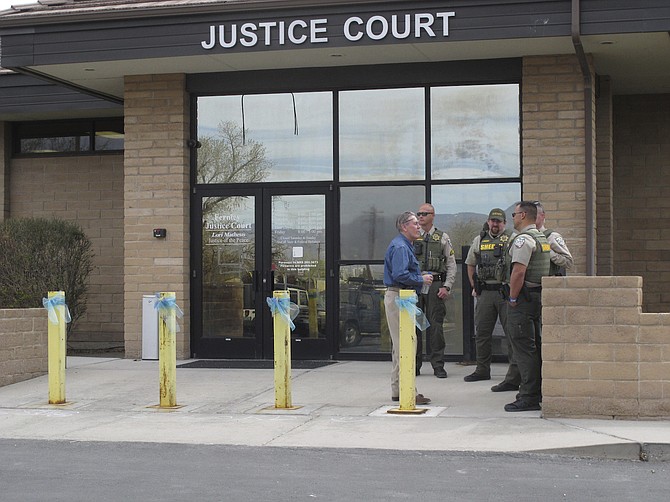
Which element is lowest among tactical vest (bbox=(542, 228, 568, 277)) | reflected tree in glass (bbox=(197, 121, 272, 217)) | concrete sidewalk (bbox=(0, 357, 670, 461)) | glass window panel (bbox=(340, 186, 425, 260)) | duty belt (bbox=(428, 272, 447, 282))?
concrete sidewalk (bbox=(0, 357, 670, 461))

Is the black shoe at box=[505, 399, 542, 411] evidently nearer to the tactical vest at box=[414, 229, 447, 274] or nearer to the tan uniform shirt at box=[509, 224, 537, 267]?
the tan uniform shirt at box=[509, 224, 537, 267]

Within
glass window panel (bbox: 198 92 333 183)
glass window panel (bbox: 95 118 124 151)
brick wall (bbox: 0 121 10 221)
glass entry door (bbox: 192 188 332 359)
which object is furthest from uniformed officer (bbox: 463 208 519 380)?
brick wall (bbox: 0 121 10 221)

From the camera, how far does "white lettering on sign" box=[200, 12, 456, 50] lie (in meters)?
12.1

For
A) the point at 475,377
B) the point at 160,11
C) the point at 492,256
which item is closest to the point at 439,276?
the point at 492,256

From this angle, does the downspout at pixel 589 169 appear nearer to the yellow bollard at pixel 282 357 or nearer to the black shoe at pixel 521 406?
the black shoe at pixel 521 406

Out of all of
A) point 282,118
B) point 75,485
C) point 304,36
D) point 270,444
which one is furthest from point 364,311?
point 75,485

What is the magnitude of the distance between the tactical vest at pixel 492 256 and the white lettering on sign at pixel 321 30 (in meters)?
2.53

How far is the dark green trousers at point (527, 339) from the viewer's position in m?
9.71

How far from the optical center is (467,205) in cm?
1343

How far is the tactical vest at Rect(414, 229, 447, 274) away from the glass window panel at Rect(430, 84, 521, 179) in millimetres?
1728

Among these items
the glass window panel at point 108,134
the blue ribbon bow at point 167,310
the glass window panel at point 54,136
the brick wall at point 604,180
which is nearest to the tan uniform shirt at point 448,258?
the brick wall at point 604,180

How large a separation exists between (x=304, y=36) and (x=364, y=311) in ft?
11.8

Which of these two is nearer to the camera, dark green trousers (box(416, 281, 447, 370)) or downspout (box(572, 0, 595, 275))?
dark green trousers (box(416, 281, 447, 370))

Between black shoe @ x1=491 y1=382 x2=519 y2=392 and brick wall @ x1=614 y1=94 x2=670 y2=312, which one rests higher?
brick wall @ x1=614 y1=94 x2=670 y2=312
